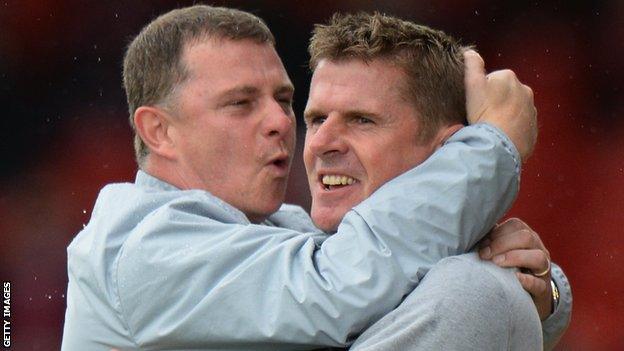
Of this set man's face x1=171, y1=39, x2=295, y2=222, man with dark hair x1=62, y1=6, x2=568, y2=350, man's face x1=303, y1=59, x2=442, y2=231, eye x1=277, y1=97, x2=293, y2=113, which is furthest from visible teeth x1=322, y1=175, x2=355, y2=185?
eye x1=277, y1=97, x2=293, y2=113

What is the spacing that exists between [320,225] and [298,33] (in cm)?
273

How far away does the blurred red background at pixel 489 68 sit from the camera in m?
5.05

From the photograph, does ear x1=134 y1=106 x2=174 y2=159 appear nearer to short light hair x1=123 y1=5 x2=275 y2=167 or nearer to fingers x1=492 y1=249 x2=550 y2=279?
short light hair x1=123 y1=5 x2=275 y2=167

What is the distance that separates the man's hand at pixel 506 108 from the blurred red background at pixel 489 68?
276 centimetres

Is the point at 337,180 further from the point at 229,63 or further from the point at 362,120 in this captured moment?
the point at 229,63

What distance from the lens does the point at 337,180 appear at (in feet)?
7.68

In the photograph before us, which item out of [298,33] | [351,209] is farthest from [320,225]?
[298,33]

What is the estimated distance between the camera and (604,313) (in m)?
5.02

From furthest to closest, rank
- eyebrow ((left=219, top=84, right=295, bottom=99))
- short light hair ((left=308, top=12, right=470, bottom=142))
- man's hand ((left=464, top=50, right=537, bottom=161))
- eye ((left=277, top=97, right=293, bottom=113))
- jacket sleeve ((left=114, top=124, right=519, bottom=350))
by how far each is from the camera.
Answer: eye ((left=277, top=97, right=293, bottom=113))
eyebrow ((left=219, top=84, right=295, bottom=99))
short light hair ((left=308, top=12, right=470, bottom=142))
man's hand ((left=464, top=50, right=537, bottom=161))
jacket sleeve ((left=114, top=124, right=519, bottom=350))

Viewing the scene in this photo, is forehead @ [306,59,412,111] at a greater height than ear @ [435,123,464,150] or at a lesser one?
greater

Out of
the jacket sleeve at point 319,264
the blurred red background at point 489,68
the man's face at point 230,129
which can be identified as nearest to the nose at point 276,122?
the man's face at point 230,129

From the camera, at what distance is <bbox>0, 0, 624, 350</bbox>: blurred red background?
5.05 metres

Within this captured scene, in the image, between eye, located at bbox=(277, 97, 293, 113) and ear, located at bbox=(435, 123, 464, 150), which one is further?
eye, located at bbox=(277, 97, 293, 113)

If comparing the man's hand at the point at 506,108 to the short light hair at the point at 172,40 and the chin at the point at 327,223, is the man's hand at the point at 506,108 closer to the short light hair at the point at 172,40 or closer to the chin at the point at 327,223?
the chin at the point at 327,223
